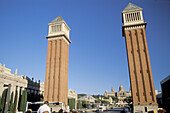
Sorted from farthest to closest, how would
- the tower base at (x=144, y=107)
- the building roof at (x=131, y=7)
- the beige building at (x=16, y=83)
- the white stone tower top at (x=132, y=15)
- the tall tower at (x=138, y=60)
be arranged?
the building roof at (x=131, y=7), the white stone tower top at (x=132, y=15), the tall tower at (x=138, y=60), the tower base at (x=144, y=107), the beige building at (x=16, y=83)

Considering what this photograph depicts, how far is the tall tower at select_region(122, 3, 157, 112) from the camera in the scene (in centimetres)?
3494

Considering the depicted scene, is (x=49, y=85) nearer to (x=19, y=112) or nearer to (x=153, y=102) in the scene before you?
(x=19, y=112)

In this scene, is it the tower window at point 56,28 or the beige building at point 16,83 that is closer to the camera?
the beige building at point 16,83

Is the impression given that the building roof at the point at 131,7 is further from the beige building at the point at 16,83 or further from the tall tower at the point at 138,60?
the beige building at the point at 16,83

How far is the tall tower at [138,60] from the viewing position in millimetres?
34938

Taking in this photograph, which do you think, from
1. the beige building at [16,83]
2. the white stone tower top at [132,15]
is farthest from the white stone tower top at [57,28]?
the white stone tower top at [132,15]

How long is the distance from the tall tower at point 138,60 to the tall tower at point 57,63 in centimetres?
1881

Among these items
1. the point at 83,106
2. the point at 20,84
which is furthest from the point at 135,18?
the point at 83,106

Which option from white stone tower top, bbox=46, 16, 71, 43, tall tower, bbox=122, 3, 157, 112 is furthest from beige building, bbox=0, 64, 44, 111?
tall tower, bbox=122, 3, 157, 112

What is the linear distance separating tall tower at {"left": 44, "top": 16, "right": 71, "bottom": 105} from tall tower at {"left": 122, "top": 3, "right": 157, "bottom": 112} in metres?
18.8

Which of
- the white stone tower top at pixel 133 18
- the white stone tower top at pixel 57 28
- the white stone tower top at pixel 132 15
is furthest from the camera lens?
the white stone tower top at pixel 57 28

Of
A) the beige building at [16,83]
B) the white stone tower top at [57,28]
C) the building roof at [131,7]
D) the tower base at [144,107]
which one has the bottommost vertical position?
the tower base at [144,107]

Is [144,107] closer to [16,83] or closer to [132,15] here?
[132,15]

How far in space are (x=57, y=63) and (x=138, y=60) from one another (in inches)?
890
